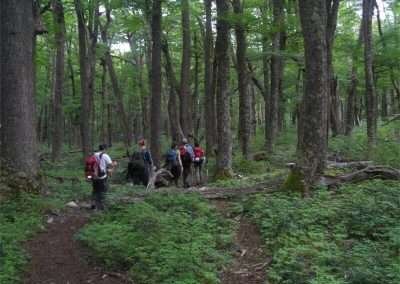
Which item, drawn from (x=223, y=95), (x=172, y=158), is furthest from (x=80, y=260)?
(x=223, y=95)

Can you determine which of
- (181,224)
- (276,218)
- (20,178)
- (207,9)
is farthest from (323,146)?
(207,9)

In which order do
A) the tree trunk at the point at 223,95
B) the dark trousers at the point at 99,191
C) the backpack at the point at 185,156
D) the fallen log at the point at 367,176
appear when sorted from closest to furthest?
the fallen log at the point at 367,176, the dark trousers at the point at 99,191, the tree trunk at the point at 223,95, the backpack at the point at 185,156

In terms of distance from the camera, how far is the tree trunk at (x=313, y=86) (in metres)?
10.3

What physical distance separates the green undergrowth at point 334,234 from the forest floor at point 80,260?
24 centimetres

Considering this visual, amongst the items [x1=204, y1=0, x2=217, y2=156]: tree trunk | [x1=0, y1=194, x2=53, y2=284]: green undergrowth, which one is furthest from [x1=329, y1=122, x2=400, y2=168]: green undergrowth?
[x1=0, y1=194, x2=53, y2=284]: green undergrowth

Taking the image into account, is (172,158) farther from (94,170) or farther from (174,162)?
(94,170)

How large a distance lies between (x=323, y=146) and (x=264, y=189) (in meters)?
1.69

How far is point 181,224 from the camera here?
8773 mm

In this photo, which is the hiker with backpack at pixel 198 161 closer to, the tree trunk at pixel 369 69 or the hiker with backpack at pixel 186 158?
the hiker with backpack at pixel 186 158

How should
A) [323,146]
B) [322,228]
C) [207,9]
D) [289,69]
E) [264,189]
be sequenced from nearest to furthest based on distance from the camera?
1. [322,228]
2. [323,146]
3. [264,189]
4. [207,9]
5. [289,69]

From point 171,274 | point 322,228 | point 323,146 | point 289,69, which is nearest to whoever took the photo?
point 171,274

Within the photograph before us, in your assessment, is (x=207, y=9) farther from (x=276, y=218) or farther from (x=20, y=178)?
(x=276, y=218)

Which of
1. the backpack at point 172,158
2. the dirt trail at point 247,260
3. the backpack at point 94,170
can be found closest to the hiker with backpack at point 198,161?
the backpack at point 172,158

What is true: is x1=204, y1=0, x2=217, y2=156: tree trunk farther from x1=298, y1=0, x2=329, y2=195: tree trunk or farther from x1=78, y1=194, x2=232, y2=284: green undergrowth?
x1=78, y1=194, x2=232, y2=284: green undergrowth
